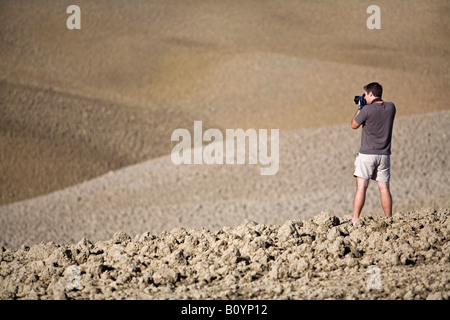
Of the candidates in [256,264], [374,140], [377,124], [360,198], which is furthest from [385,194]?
[256,264]

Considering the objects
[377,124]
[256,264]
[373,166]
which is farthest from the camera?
[373,166]

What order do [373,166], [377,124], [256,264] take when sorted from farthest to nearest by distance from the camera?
[373,166] → [377,124] → [256,264]

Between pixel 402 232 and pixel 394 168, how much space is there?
9.64m

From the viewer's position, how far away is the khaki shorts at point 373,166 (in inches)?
223

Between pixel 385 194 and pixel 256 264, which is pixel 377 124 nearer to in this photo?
pixel 385 194

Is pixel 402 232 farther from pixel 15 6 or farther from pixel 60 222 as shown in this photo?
pixel 15 6

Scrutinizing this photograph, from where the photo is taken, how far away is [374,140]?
5645mm

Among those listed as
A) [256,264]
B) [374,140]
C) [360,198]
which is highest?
[374,140]

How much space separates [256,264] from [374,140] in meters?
1.97

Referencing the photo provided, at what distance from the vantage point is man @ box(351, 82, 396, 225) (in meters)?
5.54

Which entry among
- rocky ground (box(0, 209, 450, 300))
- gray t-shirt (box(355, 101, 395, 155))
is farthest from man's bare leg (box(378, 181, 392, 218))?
gray t-shirt (box(355, 101, 395, 155))

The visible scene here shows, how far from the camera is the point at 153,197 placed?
1409 cm

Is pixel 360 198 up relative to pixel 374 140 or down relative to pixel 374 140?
down

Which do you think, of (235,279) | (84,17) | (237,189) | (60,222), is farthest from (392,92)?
(235,279)
